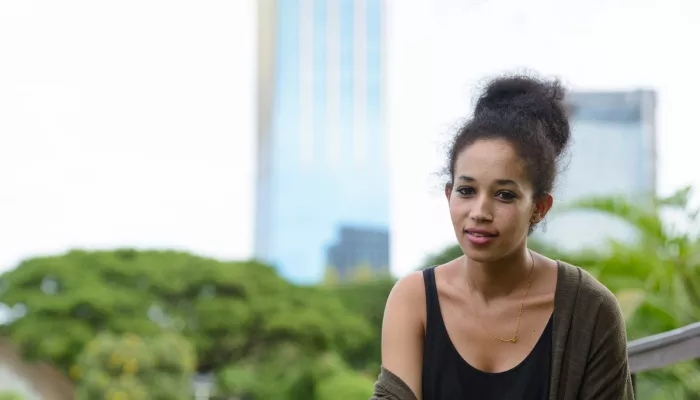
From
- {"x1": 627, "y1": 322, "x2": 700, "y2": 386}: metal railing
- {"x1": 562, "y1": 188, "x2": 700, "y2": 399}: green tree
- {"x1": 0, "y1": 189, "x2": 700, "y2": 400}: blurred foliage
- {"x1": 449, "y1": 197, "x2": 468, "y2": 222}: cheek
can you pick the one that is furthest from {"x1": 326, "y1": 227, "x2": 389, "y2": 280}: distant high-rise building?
{"x1": 449, "y1": 197, "x2": 468, "y2": 222}: cheek

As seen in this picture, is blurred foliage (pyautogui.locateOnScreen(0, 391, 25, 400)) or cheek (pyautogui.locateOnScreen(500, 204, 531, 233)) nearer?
cheek (pyautogui.locateOnScreen(500, 204, 531, 233))

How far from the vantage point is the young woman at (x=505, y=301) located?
4.37 ft

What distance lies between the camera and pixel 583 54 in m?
21.8

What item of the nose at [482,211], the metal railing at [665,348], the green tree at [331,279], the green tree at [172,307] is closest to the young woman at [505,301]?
the nose at [482,211]

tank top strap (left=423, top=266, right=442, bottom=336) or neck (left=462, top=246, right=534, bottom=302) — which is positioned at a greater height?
neck (left=462, top=246, right=534, bottom=302)

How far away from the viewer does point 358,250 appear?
172ft

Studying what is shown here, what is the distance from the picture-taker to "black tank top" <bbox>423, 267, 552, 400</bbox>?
1.37 m

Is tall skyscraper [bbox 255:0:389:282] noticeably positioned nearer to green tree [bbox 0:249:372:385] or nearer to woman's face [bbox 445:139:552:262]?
green tree [bbox 0:249:372:385]

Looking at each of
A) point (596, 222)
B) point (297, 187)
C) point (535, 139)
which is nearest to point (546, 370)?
point (535, 139)

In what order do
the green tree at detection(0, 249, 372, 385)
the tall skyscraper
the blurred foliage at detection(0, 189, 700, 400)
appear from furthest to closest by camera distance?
1. the tall skyscraper
2. the green tree at detection(0, 249, 372, 385)
3. the blurred foliage at detection(0, 189, 700, 400)

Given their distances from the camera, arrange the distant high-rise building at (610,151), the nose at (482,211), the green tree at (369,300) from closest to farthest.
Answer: the nose at (482,211) < the green tree at (369,300) < the distant high-rise building at (610,151)

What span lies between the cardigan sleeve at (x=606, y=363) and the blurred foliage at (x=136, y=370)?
12.9 m

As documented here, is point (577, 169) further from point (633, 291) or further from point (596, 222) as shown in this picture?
point (633, 291)

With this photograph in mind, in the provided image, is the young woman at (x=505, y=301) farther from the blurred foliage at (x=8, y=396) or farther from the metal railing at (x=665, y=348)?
the blurred foliage at (x=8, y=396)
